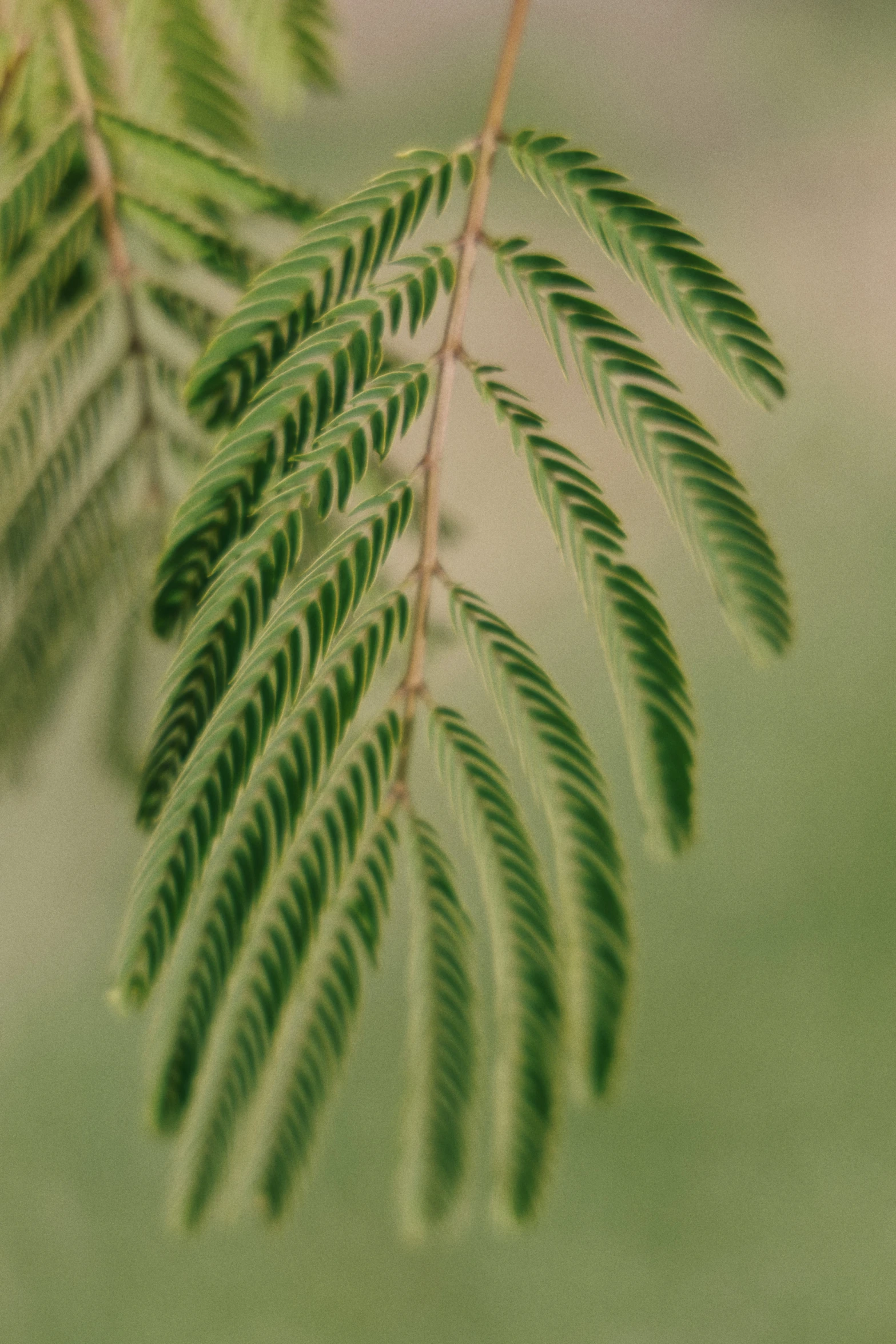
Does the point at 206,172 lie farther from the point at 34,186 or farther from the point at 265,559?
the point at 265,559

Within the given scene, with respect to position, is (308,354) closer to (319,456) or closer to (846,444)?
(319,456)

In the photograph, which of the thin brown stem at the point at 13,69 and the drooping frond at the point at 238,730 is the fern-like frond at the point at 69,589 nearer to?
the thin brown stem at the point at 13,69

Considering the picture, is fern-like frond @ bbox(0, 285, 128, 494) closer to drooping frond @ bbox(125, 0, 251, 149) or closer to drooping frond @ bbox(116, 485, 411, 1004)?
drooping frond @ bbox(125, 0, 251, 149)

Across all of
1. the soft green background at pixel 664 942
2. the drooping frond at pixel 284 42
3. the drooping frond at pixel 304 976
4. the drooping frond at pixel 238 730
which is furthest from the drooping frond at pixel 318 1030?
the soft green background at pixel 664 942

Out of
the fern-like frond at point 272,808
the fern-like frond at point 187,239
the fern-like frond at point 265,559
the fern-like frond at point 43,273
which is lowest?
the fern-like frond at point 272,808

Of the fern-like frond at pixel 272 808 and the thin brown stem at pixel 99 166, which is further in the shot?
the thin brown stem at pixel 99 166

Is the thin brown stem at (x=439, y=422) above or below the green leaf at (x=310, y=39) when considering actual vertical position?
below

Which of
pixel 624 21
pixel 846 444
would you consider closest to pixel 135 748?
pixel 846 444
